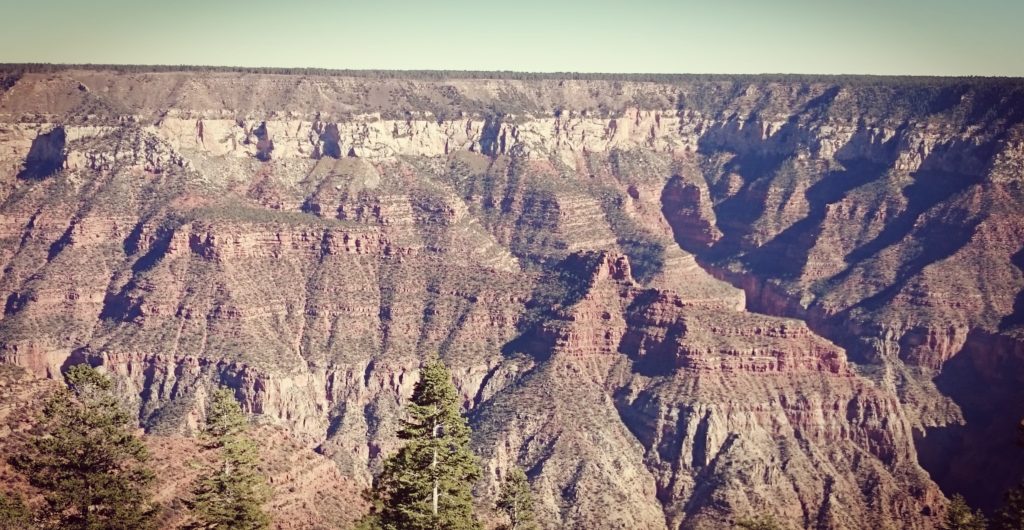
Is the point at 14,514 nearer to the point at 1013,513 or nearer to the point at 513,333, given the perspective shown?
the point at 1013,513

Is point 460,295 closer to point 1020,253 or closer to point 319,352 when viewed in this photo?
point 319,352

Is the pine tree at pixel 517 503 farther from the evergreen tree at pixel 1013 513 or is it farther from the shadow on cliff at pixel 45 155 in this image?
the shadow on cliff at pixel 45 155

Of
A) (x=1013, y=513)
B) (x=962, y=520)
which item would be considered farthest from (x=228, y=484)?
(x=962, y=520)

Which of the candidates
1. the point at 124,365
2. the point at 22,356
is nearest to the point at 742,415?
the point at 124,365

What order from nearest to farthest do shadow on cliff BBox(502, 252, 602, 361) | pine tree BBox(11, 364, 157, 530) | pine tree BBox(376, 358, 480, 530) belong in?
pine tree BBox(11, 364, 157, 530)
pine tree BBox(376, 358, 480, 530)
shadow on cliff BBox(502, 252, 602, 361)

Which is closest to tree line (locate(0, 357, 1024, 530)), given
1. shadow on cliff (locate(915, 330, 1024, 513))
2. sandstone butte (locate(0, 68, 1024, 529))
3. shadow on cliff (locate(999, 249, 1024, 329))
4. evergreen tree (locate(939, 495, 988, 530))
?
sandstone butte (locate(0, 68, 1024, 529))

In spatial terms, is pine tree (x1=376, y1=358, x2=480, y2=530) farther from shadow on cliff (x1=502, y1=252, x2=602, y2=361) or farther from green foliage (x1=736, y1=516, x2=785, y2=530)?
shadow on cliff (x1=502, y1=252, x2=602, y2=361)
